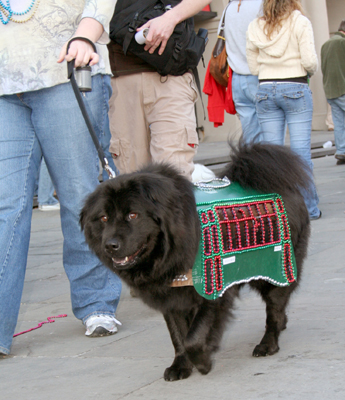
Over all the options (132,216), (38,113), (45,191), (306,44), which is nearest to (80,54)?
(38,113)

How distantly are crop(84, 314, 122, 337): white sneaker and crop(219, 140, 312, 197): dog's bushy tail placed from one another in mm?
1075

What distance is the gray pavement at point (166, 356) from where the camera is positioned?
239cm

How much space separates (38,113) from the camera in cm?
311

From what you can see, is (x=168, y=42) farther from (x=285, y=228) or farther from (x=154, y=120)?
(x=285, y=228)

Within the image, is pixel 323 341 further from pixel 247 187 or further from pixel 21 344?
pixel 21 344

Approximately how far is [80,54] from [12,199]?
84 centimetres

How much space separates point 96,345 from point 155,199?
42.0 inches

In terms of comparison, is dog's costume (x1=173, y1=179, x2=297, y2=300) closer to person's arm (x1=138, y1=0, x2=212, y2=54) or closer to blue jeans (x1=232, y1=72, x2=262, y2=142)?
person's arm (x1=138, y1=0, x2=212, y2=54)

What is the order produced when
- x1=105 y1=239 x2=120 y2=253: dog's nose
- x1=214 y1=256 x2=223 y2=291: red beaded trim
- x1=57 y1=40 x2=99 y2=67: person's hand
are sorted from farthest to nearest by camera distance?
x1=57 y1=40 x2=99 y2=67: person's hand
x1=214 y1=256 x2=223 y2=291: red beaded trim
x1=105 y1=239 x2=120 y2=253: dog's nose

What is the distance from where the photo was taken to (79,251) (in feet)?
11.0

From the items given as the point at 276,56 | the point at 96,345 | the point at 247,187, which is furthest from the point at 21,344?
the point at 276,56

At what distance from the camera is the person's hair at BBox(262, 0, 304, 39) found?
5.51 m

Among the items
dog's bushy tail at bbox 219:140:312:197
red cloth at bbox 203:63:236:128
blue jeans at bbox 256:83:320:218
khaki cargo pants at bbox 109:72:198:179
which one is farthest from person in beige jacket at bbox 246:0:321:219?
dog's bushy tail at bbox 219:140:312:197

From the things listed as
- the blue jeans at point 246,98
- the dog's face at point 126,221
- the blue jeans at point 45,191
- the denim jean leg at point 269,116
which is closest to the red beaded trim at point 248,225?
the dog's face at point 126,221
